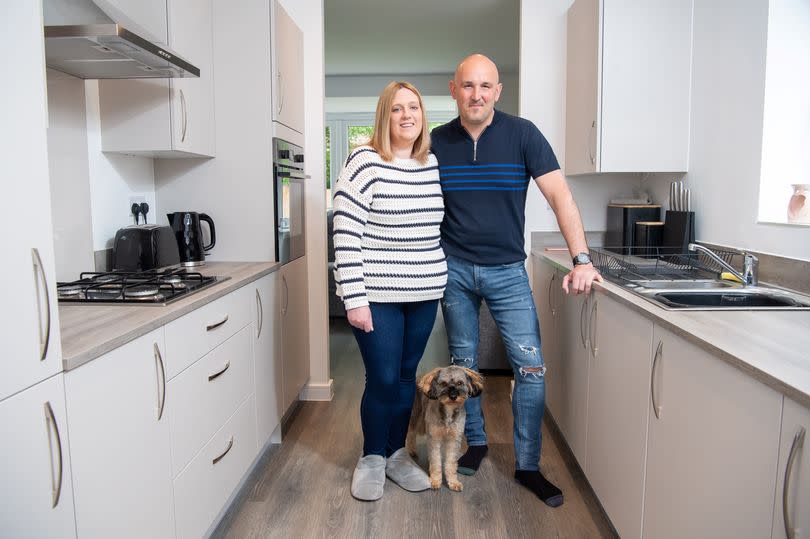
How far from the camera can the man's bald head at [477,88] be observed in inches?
90.4

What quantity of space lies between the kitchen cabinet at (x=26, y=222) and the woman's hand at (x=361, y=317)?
1.11 metres

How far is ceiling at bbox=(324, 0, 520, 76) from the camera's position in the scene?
5.03 metres

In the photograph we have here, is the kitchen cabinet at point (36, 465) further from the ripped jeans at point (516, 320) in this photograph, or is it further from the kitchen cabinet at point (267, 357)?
the ripped jeans at point (516, 320)

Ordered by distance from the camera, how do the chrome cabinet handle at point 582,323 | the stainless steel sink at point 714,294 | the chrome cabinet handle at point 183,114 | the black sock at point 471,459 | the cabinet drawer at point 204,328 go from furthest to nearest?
1. the black sock at point 471,459
2. the chrome cabinet handle at point 183,114
3. the chrome cabinet handle at point 582,323
4. the stainless steel sink at point 714,294
5. the cabinet drawer at point 204,328

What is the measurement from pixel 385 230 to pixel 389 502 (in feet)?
3.37

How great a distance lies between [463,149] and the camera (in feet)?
7.93

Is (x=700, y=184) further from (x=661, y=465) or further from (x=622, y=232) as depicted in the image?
(x=661, y=465)

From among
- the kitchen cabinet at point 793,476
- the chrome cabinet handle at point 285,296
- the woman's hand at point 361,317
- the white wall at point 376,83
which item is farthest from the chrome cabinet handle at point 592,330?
the white wall at point 376,83

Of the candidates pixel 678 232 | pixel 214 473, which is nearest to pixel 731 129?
pixel 678 232

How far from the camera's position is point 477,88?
2.32 m

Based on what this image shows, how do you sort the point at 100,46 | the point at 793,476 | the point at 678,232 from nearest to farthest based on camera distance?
the point at 793,476, the point at 100,46, the point at 678,232

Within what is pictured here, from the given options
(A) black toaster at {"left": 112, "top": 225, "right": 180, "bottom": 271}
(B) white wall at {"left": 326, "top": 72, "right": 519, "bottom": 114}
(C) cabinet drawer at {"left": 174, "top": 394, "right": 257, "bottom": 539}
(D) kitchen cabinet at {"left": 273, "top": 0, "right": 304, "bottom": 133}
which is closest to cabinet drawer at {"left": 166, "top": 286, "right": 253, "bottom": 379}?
(C) cabinet drawer at {"left": 174, "top": 394, "right": 257, "bottom": 539}

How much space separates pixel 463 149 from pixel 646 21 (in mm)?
1231

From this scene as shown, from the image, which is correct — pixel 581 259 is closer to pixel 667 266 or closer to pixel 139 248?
pixel 667 266
